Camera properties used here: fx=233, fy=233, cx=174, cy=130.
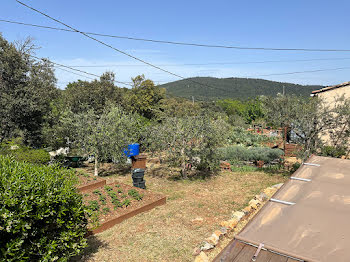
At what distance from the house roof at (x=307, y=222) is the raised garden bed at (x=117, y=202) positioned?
476 cm

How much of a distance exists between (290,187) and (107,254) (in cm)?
412

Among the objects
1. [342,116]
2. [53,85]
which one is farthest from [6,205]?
[53,85]

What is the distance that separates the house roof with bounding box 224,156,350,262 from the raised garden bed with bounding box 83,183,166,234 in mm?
4764

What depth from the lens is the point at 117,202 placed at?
24.6 ft

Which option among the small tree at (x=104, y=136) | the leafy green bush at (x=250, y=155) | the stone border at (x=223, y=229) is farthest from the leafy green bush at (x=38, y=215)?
the leafy green bush at (x=250, y=155)

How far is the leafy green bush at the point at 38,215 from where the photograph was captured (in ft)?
10.7

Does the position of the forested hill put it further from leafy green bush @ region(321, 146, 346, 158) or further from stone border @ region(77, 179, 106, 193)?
stone border @ region(77, 179, 106, 193)

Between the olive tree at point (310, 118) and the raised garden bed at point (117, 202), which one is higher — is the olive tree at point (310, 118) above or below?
above

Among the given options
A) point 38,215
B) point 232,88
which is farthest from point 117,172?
point 232,88

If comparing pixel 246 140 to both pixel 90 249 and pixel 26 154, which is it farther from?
pixel 90 249

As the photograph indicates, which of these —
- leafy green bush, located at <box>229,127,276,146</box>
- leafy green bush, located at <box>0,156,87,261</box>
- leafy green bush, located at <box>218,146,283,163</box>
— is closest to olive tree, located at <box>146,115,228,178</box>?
leafy green bush, located at <box>218,146,283,163</box>

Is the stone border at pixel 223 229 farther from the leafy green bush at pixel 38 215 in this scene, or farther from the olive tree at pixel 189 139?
the olive tree at pixel 189 139

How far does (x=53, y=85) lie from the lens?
49.0 feet

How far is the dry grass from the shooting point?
5305mm
